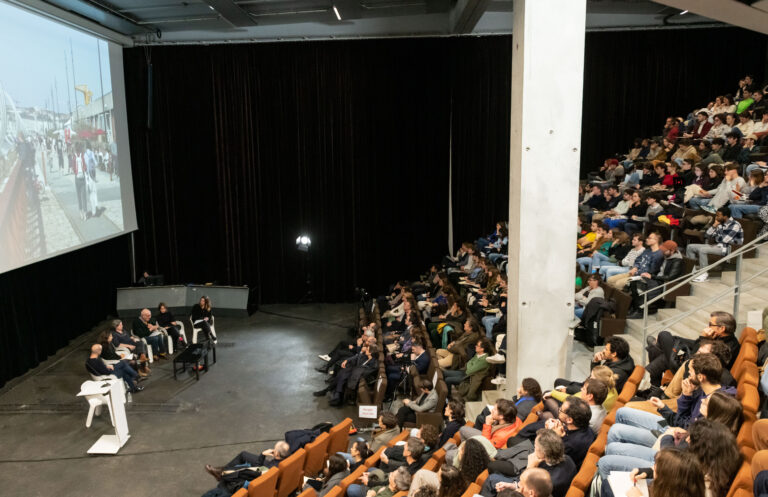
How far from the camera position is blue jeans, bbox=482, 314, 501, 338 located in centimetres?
893

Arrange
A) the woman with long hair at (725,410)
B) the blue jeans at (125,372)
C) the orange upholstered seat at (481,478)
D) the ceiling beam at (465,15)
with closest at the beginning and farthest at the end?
the woman with long hair at (725,410)
the orange upholstered seat at (481,478)
the blue jeans at (125,372)
the ceiling beam at (465,15)

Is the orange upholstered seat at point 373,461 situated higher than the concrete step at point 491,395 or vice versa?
the orange upholstered seat at point 373,461

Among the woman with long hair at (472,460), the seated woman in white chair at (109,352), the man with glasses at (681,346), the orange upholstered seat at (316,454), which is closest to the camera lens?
the woman with long hair at (472,460)

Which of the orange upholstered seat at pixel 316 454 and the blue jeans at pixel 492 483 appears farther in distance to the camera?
the orange upholstered seat at pixel 316 454

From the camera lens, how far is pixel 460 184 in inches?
586

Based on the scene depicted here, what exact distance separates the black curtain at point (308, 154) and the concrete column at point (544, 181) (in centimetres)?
801

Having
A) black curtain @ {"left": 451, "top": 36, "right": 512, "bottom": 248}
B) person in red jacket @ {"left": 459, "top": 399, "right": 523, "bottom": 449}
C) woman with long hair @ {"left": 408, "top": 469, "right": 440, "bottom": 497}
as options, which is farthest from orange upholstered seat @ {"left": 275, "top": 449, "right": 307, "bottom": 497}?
black curtain @ {"left": 451, "top": 36, "right": 512, "bottom": 248}

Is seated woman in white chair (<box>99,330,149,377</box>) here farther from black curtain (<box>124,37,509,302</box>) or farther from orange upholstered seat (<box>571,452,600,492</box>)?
orange upholstered seat (<box>571,452,600,492</box>)

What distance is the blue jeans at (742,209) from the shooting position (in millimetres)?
8055

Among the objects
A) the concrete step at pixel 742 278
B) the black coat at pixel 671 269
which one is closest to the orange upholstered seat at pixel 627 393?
the black coat at pixel 671 269

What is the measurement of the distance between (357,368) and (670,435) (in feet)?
18.4

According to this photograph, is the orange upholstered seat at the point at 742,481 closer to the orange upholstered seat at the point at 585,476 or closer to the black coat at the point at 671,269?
the orange upholstered seat at the point at 585,476

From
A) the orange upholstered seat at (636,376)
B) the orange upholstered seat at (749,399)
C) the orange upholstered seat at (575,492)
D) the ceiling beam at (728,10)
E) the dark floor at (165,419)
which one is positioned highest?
the ceiling beam at (728,10)

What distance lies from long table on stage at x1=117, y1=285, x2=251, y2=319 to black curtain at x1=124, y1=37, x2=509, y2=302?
50.6 inches
